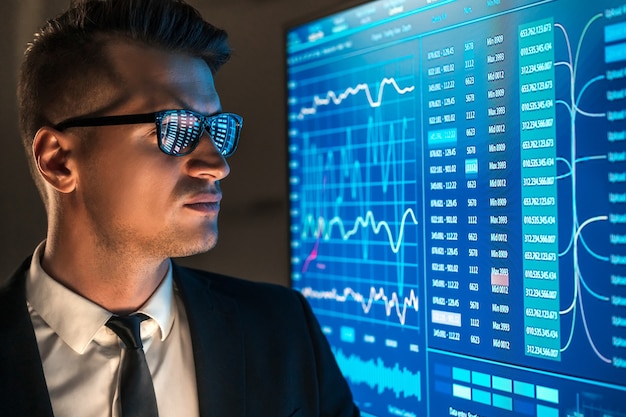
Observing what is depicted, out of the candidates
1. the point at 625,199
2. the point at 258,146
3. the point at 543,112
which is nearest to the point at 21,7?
the point at 258,146

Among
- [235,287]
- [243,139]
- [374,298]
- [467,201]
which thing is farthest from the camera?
[243,139]

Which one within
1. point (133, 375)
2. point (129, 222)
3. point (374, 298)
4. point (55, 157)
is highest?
point (55, 157)

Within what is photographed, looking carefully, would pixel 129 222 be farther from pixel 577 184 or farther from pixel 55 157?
pixel 577 184

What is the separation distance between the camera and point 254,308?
1.44 meters

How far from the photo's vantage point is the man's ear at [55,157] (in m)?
1.30

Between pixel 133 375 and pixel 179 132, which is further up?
pixel 179 132

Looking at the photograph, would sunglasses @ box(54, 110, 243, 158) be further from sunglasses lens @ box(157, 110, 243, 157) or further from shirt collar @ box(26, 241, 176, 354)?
shirt collar @ box(26, 241, 176, 354)

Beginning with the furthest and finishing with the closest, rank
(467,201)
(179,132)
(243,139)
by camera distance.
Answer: (243,139)
(179,132)
(467,201)

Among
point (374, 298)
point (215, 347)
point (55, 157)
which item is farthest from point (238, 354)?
point (55, 157)

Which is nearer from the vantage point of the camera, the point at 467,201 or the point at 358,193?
the point at 467,201

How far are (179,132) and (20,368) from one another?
1.66ft

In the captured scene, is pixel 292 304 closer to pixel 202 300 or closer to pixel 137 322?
pixel 202 300

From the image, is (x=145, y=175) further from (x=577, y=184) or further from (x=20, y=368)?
(x=577, y=184)

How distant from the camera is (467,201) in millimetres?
1154
